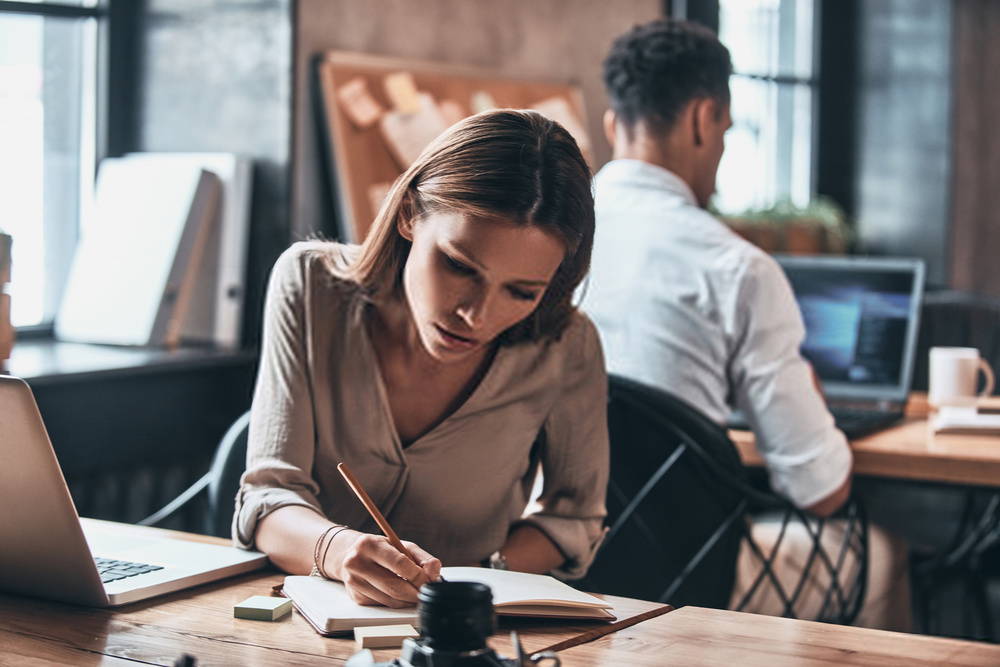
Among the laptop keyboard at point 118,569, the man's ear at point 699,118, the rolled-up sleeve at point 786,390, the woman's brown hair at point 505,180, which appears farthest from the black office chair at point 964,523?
the laptop keyboard at point 118,569

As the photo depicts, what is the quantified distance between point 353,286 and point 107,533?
0.45 m

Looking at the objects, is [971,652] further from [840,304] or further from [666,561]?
[840,304]

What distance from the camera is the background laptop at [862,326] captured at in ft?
8.95

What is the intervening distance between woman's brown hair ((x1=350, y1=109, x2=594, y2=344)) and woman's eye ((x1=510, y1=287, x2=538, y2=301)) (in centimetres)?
7

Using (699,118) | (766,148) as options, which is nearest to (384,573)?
(699,118)

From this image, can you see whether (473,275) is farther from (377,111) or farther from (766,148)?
(766,148)

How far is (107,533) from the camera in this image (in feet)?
5.42

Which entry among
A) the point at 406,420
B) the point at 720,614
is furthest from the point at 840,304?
the point at 720,614

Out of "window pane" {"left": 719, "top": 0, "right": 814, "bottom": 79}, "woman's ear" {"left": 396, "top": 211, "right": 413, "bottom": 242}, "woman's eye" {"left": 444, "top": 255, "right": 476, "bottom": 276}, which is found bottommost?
"woman's eye" {"left": 444, "top": 255, "right": 476, "bottom": 276}

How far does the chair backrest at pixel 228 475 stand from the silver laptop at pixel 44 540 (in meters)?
0.49

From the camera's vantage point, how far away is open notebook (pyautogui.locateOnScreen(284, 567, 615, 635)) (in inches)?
49.1

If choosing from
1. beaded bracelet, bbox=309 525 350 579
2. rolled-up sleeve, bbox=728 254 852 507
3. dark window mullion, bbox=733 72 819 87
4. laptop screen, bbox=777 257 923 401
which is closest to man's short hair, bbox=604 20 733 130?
rolled-up sleeve, bbox=728 254 852 507

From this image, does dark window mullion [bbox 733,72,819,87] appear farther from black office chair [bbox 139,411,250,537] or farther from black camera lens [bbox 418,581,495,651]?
black camera lens [bbox 418,581,495,651]

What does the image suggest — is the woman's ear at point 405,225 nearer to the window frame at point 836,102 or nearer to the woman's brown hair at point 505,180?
the woman's brown hair at point 505,180
